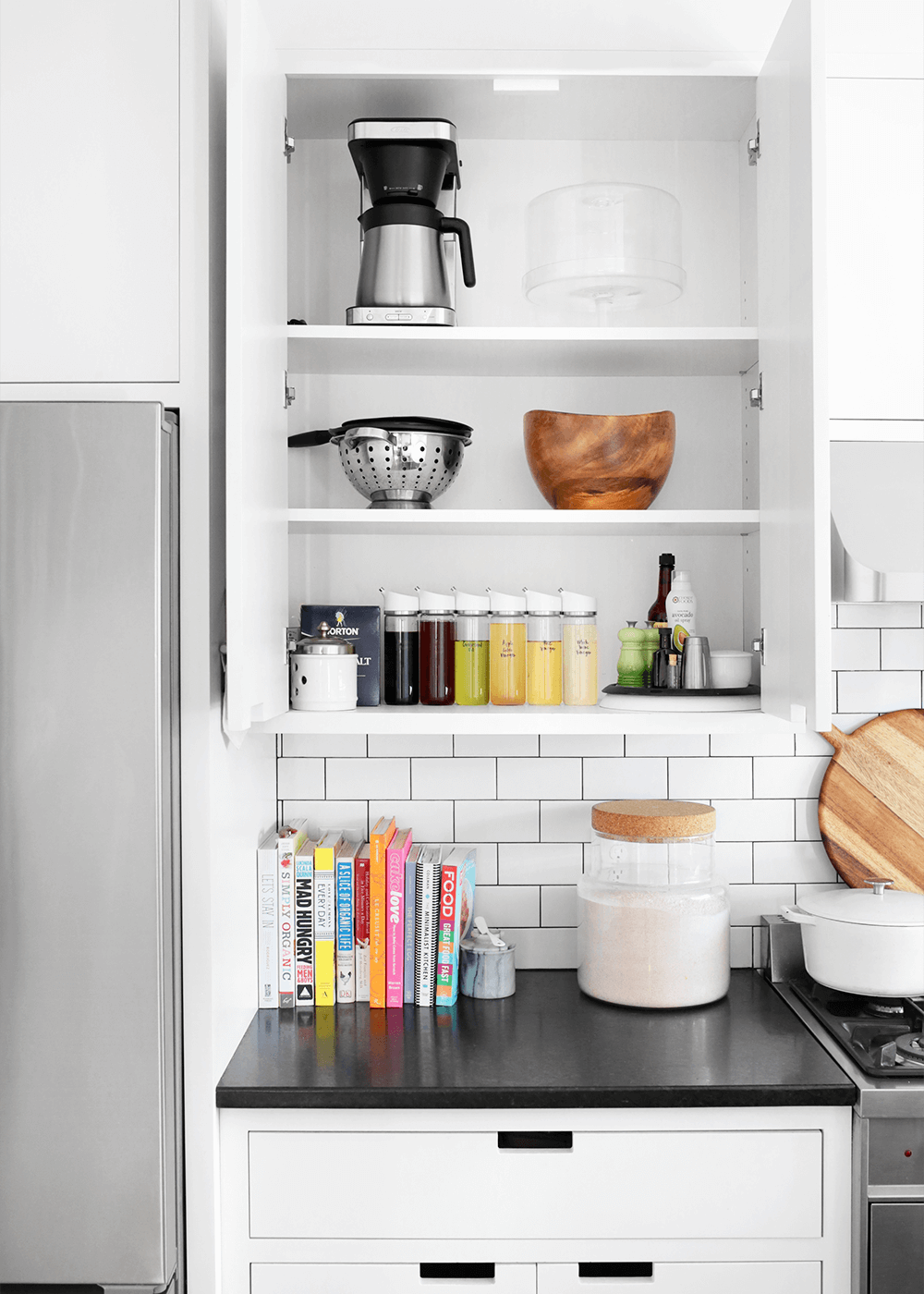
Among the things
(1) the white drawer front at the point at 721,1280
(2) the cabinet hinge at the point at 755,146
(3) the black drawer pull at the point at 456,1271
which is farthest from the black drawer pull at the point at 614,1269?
(2) the cabinet hinge at the point at 755,146

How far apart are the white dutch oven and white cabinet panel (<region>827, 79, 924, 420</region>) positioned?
2.69 ft

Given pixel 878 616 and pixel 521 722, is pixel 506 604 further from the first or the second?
pixel 878 616

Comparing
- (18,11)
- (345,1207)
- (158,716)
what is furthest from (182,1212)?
(18,11)

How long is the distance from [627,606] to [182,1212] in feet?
4.19

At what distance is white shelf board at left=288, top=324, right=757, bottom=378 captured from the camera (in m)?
1.65

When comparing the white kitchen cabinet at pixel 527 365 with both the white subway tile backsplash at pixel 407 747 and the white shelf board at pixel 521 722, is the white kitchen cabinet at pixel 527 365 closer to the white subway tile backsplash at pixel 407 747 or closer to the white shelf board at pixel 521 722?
the white shelf board at pixel 521 722

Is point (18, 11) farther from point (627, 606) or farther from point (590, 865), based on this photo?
point (590, 865)

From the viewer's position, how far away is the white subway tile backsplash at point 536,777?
1964 mm

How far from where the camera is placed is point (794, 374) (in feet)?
4.74

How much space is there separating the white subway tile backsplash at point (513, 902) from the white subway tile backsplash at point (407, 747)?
0.29 meters

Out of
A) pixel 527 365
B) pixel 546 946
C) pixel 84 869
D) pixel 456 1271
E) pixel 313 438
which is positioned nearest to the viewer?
pixel 84 869

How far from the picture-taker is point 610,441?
68.2 inches

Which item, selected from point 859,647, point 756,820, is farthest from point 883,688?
point 756,820

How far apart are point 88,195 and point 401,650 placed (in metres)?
0.87
